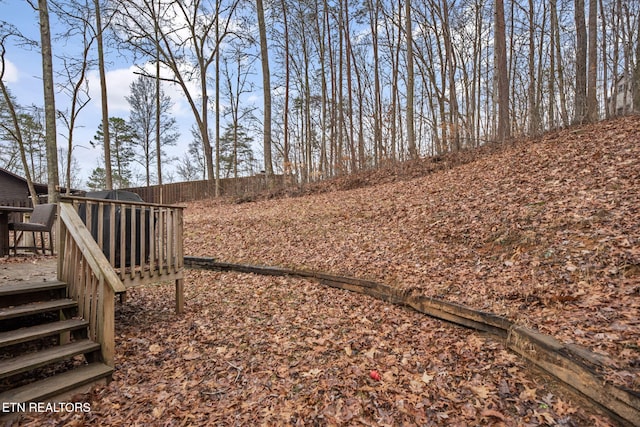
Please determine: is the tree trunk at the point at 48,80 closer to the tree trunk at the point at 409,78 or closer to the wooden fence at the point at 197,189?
the wooden fence at the point at 197,189

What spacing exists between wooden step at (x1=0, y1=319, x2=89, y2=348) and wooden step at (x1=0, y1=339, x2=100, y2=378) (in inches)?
5.1

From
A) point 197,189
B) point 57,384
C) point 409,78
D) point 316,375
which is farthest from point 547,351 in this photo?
point 197,189

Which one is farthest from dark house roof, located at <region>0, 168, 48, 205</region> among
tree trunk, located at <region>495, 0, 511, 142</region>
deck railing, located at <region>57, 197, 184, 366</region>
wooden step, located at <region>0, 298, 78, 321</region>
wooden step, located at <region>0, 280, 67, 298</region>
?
tree trunk, located at <region>495, 0, 511, 142</region>

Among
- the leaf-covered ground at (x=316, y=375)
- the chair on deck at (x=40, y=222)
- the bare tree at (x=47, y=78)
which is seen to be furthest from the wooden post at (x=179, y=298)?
the bare tree at (x=47, y=78)

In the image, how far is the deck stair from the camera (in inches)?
90.1

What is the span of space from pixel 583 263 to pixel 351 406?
294 cm

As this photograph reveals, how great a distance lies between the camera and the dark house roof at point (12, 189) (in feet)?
53.3

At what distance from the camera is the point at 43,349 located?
9.41 feet

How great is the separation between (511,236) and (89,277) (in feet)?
16.7

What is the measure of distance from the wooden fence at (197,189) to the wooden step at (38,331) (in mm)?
12086

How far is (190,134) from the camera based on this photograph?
2648 centimetres

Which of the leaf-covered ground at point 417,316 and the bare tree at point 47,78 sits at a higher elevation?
the bare tree at point 47,78

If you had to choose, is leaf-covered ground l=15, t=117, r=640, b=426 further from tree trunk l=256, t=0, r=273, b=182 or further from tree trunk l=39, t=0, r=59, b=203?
tree trunk l=256, t=0, r=273, b=182

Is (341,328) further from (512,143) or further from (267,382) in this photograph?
(512,143)
